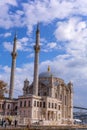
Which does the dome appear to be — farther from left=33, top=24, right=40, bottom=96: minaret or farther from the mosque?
left=33, top=24, right=40, bottom=96: minaret

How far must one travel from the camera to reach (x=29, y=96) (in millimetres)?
86125

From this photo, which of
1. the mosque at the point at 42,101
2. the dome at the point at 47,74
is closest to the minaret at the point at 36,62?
the mosque at the point at 42,101

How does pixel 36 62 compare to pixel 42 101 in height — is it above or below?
above

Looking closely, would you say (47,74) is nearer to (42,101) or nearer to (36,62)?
(42,101)

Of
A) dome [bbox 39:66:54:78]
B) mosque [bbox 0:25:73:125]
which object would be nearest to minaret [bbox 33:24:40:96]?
mosque [bbox 0:25:73:125]

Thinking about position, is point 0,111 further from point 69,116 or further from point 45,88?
point 69,116

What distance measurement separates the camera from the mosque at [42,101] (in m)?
86.2

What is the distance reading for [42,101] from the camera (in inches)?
3548

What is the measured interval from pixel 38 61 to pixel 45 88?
1412 cm

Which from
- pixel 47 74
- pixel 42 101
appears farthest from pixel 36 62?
pixel 47 74

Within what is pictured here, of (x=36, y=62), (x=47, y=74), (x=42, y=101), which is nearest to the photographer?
(x=36, y=62)

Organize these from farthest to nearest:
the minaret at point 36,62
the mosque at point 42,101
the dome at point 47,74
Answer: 1. the dome at point 47,74
2. the minaret at point 36,62
3. the mosque at point 42,101

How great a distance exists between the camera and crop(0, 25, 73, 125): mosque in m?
86.2

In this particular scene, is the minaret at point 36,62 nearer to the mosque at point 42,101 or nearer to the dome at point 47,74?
the mosque at point 42,101
